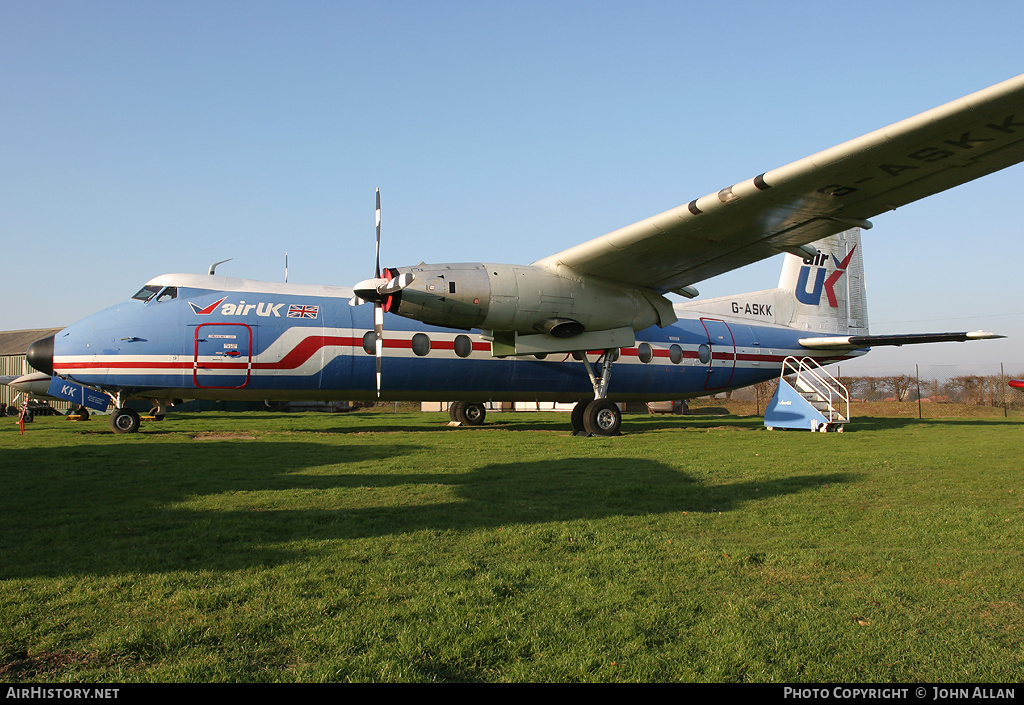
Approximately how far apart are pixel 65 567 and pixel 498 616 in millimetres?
2866

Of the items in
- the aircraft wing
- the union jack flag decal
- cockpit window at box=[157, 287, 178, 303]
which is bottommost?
the union jack flag decal

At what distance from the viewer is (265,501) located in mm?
6555

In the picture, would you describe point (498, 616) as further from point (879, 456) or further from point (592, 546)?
point (879, 456)

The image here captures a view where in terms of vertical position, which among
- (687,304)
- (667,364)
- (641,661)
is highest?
(687,304)

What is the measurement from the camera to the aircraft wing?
365 inches

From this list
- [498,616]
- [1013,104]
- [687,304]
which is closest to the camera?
[498,616]

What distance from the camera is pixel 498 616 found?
3609mm

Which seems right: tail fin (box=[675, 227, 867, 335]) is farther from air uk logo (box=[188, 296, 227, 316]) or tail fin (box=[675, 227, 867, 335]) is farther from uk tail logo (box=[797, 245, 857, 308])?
air uk logo (box=[188, 296, 227, 316])

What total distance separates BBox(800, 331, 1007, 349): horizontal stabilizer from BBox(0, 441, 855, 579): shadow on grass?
1287cm

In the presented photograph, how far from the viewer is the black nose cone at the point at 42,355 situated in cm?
1571

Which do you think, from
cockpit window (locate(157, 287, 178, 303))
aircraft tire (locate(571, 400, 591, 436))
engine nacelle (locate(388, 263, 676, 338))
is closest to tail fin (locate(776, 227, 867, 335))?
aircraft tire (locate(571, 400, 591, 436))

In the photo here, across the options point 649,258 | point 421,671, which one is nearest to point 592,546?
point 421,671

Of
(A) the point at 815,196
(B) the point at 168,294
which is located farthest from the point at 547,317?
(B) the point at 168,294

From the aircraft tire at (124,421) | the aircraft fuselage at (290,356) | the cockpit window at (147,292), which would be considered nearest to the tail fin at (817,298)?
the aircraft fuselage at (290,356)
